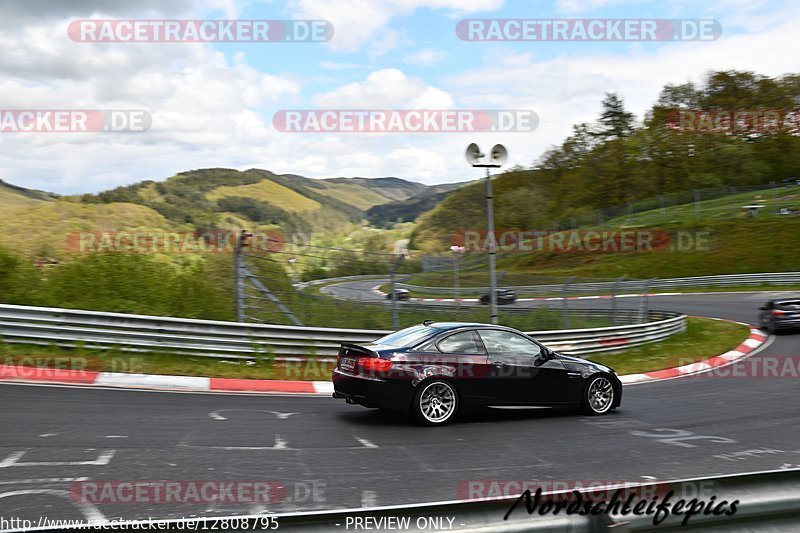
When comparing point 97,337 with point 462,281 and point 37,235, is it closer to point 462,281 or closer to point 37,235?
point 37,235

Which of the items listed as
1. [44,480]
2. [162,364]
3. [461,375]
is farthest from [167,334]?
[44,480]

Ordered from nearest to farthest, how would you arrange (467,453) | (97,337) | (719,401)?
(467,453) < (719,401) < (97,337)

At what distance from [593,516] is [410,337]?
664cm

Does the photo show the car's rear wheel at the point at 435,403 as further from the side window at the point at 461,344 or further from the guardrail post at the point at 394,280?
the guardrail post at the point at 394,280

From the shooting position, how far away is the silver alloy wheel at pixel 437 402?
8984 mm

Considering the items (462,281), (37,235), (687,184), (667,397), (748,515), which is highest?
(687,184)

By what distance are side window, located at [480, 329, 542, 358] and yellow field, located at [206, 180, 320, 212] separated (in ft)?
144

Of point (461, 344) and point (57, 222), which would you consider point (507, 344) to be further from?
point (57, 222)

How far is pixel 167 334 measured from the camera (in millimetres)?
12867

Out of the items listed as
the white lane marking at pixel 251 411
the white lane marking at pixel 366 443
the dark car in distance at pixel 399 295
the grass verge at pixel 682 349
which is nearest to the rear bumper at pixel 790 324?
the grass verge at pixel 682 349

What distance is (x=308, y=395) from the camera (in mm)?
11500

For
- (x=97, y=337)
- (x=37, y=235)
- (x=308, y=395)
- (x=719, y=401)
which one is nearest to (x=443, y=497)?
(x=308, y=395)

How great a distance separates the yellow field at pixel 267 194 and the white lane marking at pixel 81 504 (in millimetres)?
46907

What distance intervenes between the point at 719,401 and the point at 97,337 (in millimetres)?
10371
